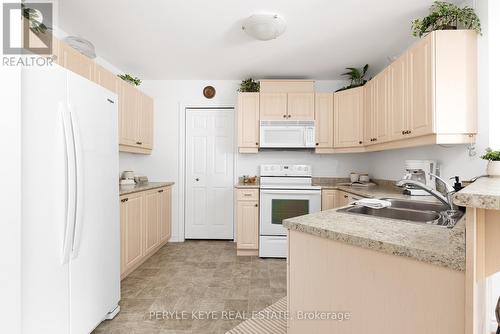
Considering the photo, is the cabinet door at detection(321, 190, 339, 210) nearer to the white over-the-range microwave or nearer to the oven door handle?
the oven door handle

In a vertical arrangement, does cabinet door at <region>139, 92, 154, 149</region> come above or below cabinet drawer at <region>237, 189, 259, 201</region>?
above

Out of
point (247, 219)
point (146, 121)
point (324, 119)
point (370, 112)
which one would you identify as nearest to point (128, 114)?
point (146, 121)

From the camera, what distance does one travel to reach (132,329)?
1.73m

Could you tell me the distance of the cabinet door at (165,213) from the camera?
11.0 feet

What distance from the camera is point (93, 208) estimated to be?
1624 millimetres

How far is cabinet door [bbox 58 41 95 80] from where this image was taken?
1896mm

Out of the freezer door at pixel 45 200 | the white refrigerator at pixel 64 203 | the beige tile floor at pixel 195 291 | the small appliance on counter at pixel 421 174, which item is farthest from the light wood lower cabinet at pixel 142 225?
the small appliance on counter at pixel 421 174

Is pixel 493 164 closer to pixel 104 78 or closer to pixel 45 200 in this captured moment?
pixel 45 200

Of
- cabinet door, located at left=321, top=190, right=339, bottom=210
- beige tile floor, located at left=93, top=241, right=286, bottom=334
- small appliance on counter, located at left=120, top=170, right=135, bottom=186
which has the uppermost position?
small appliance on counter, located at left=120, top=170, right=135, bottom=186

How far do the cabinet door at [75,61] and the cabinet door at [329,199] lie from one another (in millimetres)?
2980

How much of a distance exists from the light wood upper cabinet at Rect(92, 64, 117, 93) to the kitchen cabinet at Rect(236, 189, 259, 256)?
195 centimetres

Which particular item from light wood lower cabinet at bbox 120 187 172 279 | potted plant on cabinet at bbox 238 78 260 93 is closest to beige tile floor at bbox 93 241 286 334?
light wood lower cabinet at bbox 120 187 172 279

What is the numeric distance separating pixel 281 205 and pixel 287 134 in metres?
1.04

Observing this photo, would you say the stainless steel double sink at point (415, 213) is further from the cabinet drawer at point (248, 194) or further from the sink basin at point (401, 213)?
the cabinet drawer at point (248, 194)
